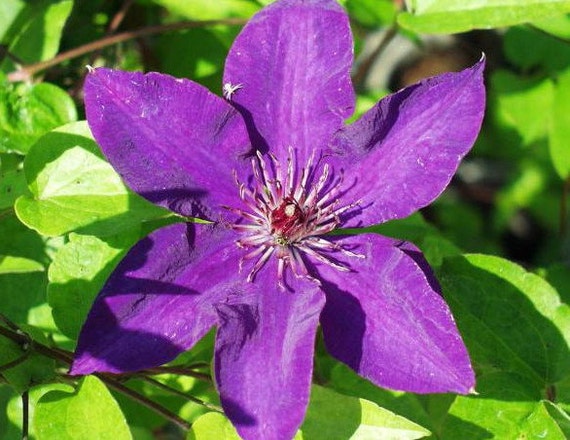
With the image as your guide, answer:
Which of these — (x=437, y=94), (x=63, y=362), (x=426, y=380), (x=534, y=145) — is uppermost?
(x=437, y=94)

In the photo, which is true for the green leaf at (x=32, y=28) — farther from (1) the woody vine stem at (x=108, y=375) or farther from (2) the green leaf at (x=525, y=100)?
(2) the green leaf at (x=525, y=100)

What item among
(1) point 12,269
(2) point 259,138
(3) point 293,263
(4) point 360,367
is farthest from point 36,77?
(4) point 360,367

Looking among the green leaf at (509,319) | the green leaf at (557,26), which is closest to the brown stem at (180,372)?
the green leaf at (509,319)

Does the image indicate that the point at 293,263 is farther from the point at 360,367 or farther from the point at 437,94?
the point at 437,94

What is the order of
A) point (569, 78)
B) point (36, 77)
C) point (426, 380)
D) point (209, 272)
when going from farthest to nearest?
point (569, 78)
point (36, 77)
point (209, 272)
point (426, 380)

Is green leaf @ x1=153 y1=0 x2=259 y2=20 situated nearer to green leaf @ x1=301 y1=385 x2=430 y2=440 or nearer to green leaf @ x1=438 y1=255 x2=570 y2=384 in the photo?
green leaf @ x1=438 y1=255 x2=570 y2=384

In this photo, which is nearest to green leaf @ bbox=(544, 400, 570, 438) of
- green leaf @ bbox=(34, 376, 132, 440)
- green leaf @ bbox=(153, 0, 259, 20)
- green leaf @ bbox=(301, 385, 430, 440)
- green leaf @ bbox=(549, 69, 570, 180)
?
green leaf @ bbox=(301, 385, 430, 440)

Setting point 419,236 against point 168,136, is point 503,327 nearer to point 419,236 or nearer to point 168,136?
point 419,236
